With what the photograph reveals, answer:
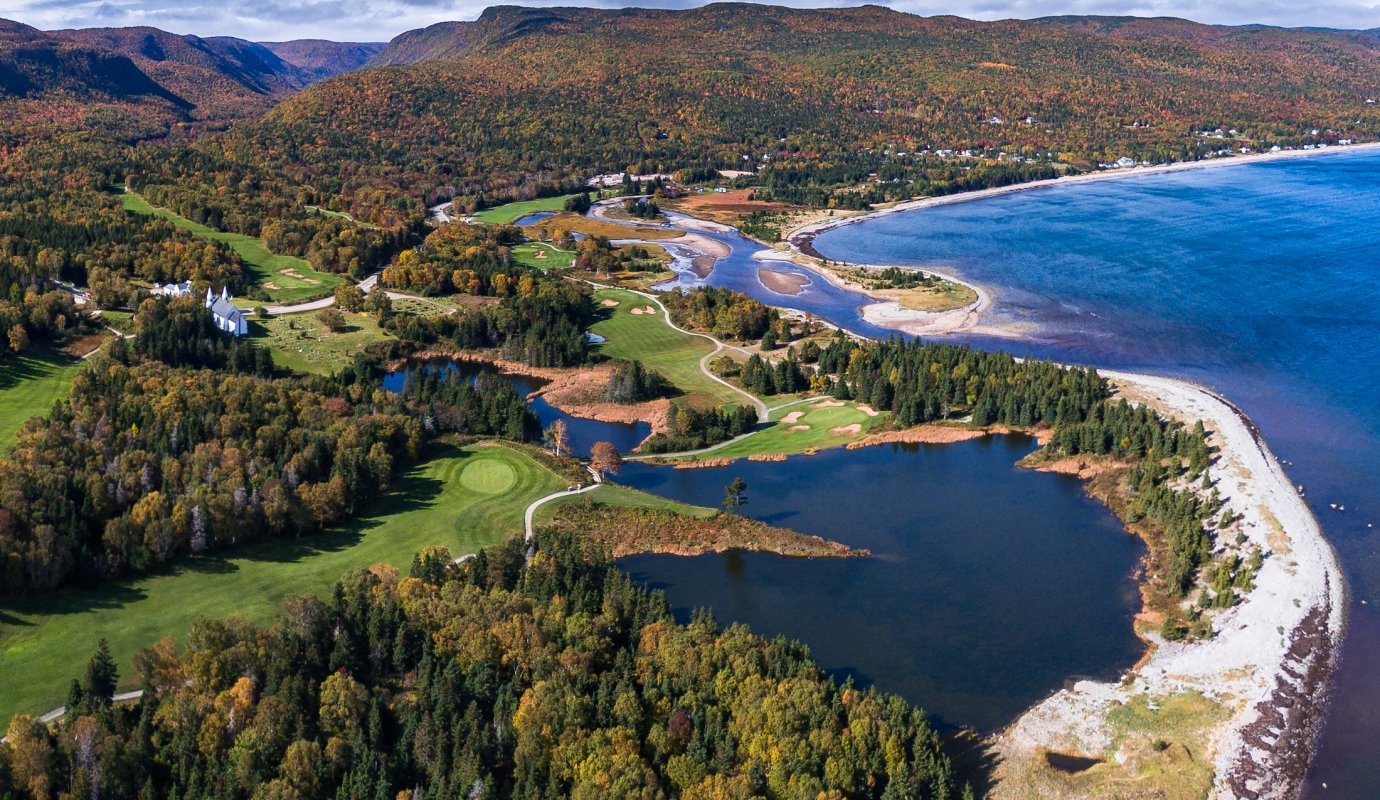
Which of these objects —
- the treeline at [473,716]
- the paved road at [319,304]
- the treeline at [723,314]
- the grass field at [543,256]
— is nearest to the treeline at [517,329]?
the paved road at [319,304]

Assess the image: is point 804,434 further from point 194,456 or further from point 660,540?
point 194,456

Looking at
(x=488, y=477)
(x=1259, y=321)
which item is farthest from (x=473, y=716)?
(x=1259, y=321)

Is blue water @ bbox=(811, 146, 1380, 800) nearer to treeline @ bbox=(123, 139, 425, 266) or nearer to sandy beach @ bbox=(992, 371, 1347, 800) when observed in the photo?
sandy beach @ bbox=(992, 371, 1347, 800)

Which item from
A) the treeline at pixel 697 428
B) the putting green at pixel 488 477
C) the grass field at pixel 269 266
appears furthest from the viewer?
the grass field at pixel 269 266

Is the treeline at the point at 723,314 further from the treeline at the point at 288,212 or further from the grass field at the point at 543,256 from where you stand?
the treeline at the point at 288,212

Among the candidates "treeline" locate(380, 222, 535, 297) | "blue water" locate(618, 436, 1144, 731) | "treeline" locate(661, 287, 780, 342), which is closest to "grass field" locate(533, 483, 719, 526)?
"blue water" locate(618, 436, 1144, 731)
